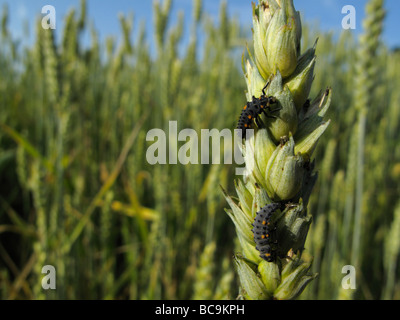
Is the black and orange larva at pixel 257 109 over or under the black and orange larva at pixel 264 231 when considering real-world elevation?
over

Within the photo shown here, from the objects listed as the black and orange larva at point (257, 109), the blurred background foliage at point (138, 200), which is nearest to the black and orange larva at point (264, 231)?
the black and orange larva at point (257, 109)

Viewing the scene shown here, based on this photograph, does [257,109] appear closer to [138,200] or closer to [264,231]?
[264,231]

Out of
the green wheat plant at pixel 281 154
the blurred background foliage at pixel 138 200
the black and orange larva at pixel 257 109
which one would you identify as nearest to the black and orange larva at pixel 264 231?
the green wheat plant at pixel 281 154

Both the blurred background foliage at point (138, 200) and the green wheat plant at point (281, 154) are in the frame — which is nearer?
the green wheat plant at point (281, 154)

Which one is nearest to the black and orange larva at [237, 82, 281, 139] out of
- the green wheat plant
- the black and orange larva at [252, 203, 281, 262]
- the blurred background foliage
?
the green wheat plant

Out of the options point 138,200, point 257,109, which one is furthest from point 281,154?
point 138,200

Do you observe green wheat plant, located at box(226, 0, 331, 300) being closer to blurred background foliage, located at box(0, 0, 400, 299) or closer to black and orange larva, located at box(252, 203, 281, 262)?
black and orange larva, located at box(252, 203, 281, 262)

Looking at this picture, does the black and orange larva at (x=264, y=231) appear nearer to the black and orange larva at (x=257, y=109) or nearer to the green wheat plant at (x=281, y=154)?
the green wheat plant at (x=281, y=154)
